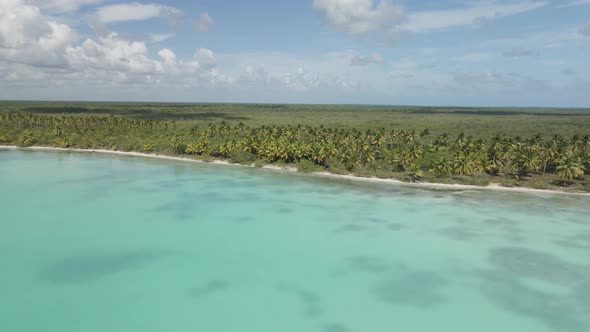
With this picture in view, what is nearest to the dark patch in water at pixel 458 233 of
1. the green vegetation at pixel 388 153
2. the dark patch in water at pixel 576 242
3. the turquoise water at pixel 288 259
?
the turquoise water at pixel 288 259

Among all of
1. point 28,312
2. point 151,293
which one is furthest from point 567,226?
point 28,312

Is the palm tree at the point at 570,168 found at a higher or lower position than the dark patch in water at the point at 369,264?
higher

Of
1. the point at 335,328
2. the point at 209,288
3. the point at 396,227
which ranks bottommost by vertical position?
the point at 335,328

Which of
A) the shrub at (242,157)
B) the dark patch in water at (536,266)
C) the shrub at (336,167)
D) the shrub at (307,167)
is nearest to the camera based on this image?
the dark patch in water at (536,266)

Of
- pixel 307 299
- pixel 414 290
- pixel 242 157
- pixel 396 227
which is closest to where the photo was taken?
pixel 307 299

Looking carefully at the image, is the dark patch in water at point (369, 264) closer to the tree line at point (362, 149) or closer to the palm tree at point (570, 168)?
the tree line at point (362, 149)

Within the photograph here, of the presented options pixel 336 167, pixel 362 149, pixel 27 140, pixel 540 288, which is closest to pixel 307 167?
pixel 336 167

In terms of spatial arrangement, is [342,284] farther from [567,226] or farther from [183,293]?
[567,226]

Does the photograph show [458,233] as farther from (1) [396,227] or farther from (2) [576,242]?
(2) [576,242]
